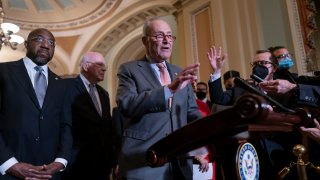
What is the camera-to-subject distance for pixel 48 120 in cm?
194

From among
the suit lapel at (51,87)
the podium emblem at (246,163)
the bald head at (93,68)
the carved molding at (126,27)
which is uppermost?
the carved molding at (126,27)

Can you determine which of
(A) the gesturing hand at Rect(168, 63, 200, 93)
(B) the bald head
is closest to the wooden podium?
(A) the gesturing hand at Rect(168, 63, 200, 93)

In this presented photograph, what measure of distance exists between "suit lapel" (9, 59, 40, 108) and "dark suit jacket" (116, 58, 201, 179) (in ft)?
2.03

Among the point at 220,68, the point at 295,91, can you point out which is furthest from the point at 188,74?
the point at 220,68

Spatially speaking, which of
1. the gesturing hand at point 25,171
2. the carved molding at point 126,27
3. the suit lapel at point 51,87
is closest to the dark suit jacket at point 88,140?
the suit lapel at point 51,87

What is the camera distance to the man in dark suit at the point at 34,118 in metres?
1.78

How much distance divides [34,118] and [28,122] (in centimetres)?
4

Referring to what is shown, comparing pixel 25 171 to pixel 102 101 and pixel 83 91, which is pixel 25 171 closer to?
pixel 83 91

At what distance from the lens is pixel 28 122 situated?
6.06 ft

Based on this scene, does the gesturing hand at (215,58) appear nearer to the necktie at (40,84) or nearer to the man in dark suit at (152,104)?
the man in dark suit at (152,104)

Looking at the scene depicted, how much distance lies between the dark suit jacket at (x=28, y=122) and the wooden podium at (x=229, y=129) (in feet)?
3.54

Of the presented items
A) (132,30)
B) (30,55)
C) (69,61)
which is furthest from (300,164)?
(69,61)

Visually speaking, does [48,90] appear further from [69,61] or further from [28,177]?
[69,61]

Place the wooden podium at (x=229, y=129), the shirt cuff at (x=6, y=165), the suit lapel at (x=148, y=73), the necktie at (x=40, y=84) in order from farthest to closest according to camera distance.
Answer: the necktie at (x=40, y=84) < the shirt cuff at (x=6, y=165) < the suit lapel at (x=148, y=73) < the wooden podium at (x=229, y=129)
